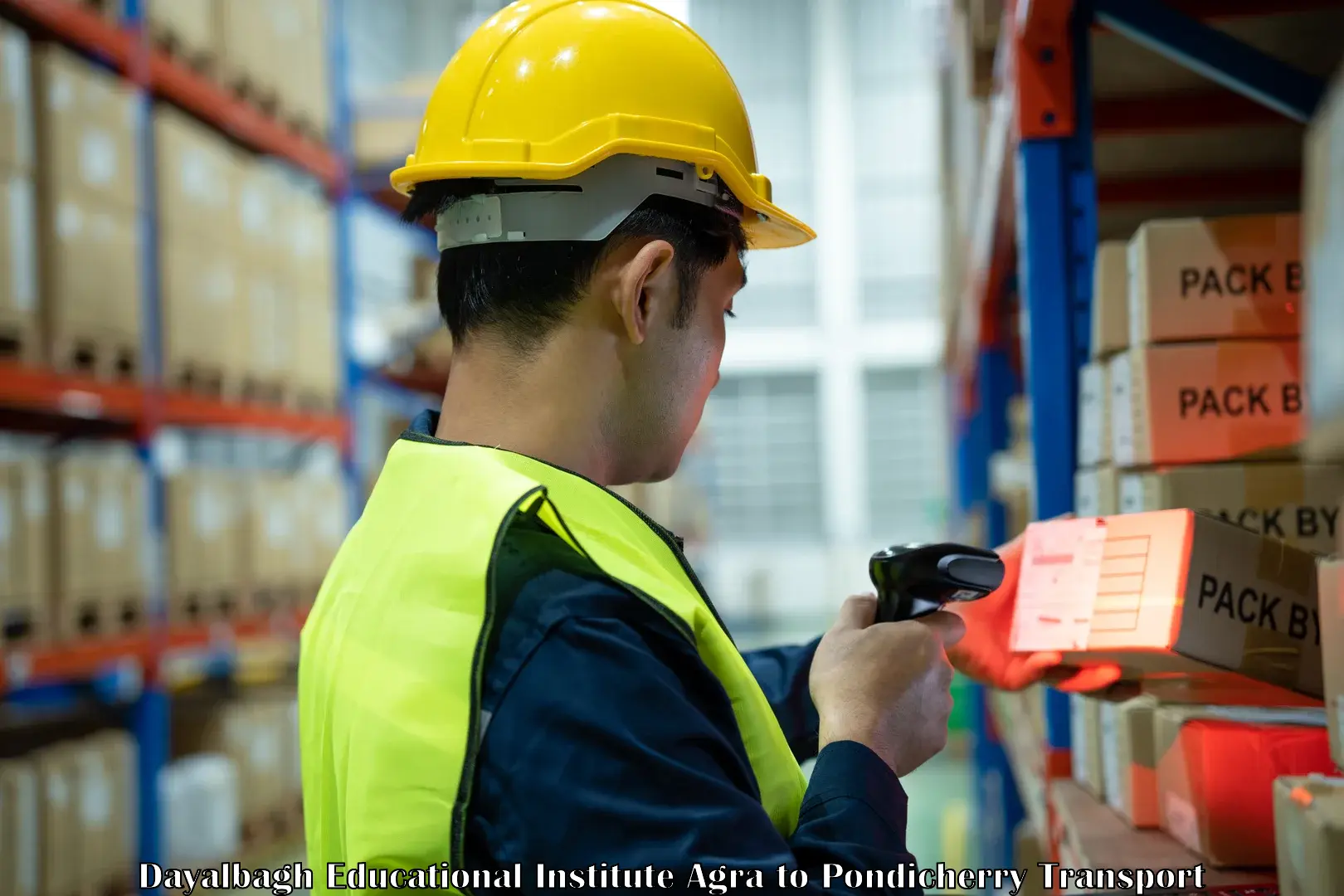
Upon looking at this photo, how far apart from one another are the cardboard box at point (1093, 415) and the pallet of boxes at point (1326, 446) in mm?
760

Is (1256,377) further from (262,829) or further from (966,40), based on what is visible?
(262,829)

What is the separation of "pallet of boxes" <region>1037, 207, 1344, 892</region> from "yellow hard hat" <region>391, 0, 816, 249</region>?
0.78 m

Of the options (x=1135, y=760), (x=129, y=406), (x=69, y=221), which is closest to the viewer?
(x=1135, y=760)

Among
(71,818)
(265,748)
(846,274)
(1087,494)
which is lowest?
(265,748)

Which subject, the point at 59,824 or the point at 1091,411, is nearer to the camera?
the point at 1091,411

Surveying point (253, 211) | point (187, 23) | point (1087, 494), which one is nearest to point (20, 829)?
point (253, 211)

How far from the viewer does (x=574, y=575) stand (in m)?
1.10

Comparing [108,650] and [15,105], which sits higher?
[15,105]

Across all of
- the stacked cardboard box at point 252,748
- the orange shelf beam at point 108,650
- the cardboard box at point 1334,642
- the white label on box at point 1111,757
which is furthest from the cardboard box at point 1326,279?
the stacked cardboard box at point 252,748

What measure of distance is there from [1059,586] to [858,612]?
0.46 m

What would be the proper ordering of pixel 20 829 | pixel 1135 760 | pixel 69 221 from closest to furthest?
pixel 1135 760
pixel 20 829
pixel 69 221

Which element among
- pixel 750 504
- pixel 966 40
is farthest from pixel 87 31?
pixel 750 504

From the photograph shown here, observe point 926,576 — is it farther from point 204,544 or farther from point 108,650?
point 204,544

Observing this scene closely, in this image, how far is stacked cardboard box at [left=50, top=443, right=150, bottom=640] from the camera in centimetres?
423
